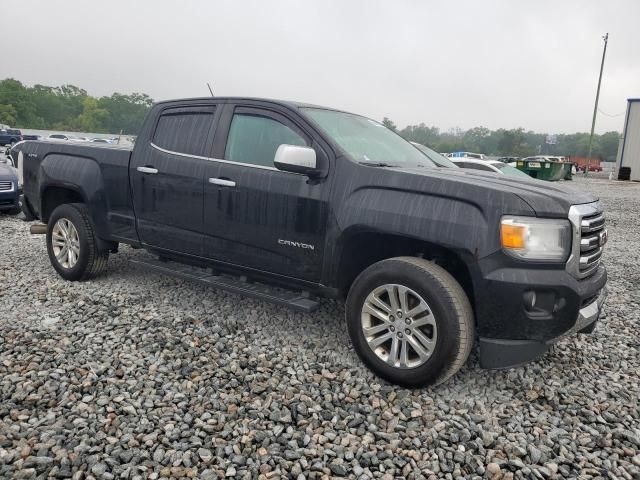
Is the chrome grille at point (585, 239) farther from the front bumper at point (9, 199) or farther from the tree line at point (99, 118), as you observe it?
the tree line at point (99, 118)

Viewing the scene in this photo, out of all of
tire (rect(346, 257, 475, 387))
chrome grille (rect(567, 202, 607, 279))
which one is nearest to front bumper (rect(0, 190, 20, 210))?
tire (rect(346, 257, 475, 387))

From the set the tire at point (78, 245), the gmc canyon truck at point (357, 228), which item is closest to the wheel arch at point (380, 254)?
the gmc canyon truck at point (357, 228)

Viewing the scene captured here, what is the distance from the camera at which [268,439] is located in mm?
2549

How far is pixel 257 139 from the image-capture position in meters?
3.78

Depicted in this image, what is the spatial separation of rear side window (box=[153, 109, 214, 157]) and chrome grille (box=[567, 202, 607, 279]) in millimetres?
2779

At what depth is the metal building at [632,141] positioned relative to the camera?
111 feet

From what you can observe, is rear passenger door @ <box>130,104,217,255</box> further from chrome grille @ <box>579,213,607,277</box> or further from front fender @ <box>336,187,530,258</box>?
chrome grille @ <box>579,213,607,277</box>

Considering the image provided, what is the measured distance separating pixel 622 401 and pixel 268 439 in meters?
2.24

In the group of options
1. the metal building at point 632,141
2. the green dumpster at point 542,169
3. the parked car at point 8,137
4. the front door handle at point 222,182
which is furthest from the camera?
the parked car at point 8,137

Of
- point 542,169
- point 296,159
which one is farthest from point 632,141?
point 296,159

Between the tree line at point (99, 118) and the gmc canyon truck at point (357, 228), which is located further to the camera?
the tree line at point (99, 118)

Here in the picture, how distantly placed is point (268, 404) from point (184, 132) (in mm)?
2491

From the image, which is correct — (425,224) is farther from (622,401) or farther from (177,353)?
(177,353)

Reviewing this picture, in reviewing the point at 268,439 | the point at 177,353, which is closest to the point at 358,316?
the point at 268,439
